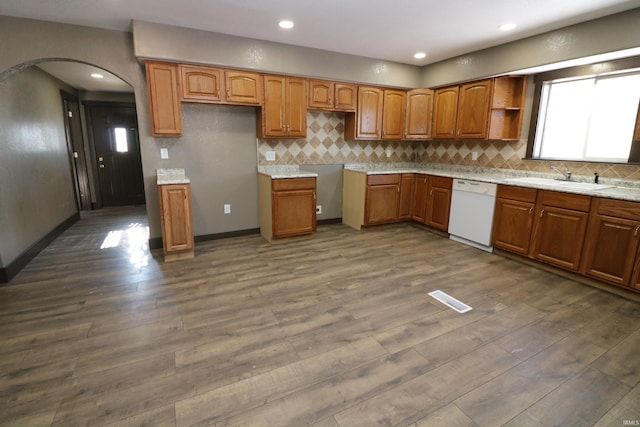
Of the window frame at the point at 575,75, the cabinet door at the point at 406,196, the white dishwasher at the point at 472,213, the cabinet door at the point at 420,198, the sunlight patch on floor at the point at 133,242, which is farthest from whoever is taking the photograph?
the cabinet door at the point at 406,196

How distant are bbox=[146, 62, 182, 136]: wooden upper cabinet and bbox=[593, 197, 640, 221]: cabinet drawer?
13.9ft

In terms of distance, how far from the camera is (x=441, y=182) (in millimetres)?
4457

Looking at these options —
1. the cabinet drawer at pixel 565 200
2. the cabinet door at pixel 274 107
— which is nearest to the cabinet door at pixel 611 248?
the cabinet drawer at pixel 565 200

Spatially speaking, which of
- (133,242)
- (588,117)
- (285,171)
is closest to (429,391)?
(285,171)

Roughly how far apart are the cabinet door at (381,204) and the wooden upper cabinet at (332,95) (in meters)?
1.23

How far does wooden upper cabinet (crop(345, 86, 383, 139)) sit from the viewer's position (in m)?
4.58

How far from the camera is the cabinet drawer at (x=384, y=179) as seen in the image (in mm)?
4612

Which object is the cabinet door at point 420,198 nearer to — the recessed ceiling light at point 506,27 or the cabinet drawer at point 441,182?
the cabinet drawer at point 441,182

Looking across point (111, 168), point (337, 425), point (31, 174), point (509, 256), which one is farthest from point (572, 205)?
point (111, 168)

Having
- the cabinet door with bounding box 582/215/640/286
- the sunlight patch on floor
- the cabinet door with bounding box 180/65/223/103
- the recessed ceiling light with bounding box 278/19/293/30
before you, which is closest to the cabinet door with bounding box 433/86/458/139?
the cabinet door with bounding box 582/215/640/286

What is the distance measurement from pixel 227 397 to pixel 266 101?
329cm

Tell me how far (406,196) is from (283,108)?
7.62 ft

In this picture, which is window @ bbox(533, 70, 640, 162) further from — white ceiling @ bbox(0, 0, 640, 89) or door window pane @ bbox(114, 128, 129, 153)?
door window pane @ bbox(114, 128, 129, 153)

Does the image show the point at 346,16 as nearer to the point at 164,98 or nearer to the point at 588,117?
the point at 164,98
